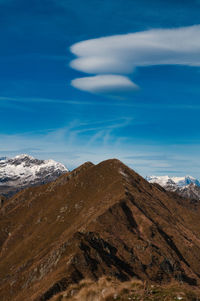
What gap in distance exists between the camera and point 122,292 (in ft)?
88.2

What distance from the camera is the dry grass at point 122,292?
2569 centimetres

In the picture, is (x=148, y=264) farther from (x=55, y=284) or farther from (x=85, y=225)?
(x=55, y=284)

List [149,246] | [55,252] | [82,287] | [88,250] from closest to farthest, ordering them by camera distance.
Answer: [82,287]
[88,250]
[55,252]
[149,246]

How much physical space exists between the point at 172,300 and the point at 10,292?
164 metres

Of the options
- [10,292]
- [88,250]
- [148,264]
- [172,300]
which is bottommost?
[10,292]

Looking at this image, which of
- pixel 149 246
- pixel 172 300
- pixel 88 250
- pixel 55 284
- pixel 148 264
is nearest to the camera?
pixel 172 300

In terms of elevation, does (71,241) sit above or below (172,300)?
below

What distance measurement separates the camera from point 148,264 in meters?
176

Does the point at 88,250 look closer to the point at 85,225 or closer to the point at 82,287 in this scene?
the point at 85,225

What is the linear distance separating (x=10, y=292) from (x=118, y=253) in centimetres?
5690

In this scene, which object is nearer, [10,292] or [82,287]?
[82,287]

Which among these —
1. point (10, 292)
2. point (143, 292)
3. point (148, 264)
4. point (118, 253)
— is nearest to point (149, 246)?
point (148, 264)

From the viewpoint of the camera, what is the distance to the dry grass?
25.7 m

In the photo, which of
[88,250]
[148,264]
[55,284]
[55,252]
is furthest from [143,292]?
[148,264]
